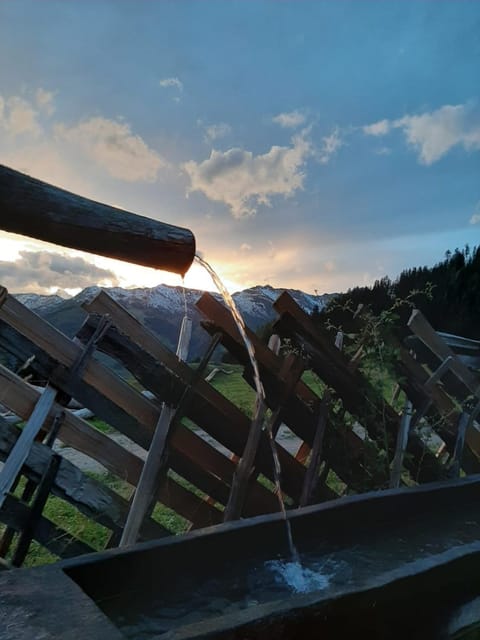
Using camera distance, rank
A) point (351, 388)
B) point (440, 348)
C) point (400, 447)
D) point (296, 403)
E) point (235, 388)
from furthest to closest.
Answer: point (235, 388)
point (440, 348)
point (400, 447)
point (351, 388)
point (296, 403)

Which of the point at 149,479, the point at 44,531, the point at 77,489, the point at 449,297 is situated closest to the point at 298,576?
the point at 149,479

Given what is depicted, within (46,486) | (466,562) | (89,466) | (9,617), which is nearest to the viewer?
(9,617)

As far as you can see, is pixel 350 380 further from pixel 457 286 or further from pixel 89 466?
pixel 457 286

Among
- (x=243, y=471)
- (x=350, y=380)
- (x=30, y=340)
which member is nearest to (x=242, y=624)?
(x=243, y=471)

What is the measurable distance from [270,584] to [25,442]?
1.56 m

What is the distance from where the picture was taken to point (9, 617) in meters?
1.68

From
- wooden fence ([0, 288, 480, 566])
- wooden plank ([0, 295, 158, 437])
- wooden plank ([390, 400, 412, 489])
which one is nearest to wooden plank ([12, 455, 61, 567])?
wooden fence ([0, 288, 480, 566])

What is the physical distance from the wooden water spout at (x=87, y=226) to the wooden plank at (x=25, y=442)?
5.43 ft

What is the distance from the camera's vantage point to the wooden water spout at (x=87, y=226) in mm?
1283

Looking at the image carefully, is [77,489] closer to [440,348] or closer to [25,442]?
[25,442]

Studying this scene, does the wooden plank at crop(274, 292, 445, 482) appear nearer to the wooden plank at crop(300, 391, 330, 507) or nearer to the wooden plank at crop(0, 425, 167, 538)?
the wooden plank at crop(300, 391, 330, 507)

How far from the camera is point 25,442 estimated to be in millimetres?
2697

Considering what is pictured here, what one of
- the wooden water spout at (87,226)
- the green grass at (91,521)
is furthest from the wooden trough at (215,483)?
the green grass at (91,521)

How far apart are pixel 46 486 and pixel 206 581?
1047 mm
